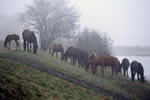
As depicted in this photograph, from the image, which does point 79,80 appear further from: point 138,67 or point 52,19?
point 52,19

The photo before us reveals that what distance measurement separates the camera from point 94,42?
30.6 m

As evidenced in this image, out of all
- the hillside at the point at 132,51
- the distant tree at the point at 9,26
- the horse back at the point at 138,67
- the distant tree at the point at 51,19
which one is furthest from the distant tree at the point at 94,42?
the hillside at the point at 132,51

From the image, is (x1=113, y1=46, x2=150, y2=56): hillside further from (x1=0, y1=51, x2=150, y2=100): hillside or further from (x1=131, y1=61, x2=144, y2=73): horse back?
(x1=0, y1=51, x2=150, y2=100): hillside

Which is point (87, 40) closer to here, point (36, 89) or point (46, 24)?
point (46, 24)

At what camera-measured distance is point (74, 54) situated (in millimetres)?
20766

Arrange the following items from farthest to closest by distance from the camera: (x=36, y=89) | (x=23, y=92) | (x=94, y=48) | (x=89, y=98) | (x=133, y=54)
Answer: (x=133, y=54) < (x=94, y=48) < (x=89, y=98) < (x=36, y=89) < (x=23, y=92)

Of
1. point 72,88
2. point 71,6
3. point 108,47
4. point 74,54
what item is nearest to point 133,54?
point 108,47

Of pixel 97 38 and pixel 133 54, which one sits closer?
pixel 97 38

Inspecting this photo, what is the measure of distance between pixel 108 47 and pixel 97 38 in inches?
113

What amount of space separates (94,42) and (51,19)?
894 cm

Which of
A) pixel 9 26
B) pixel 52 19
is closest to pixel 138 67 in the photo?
pixel 52 19

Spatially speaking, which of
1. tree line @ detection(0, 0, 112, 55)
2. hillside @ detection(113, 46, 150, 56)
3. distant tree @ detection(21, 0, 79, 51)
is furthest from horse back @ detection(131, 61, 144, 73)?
hillside @ detection(113, 46, 150, 56)

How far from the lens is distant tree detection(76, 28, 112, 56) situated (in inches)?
1196

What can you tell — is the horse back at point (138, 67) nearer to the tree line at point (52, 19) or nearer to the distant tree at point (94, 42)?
the distant tree at point (94, 42)
